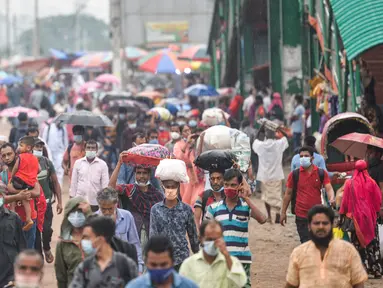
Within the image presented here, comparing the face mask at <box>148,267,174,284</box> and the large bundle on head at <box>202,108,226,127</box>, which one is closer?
the face mask at <box>148,267,174,284</box>

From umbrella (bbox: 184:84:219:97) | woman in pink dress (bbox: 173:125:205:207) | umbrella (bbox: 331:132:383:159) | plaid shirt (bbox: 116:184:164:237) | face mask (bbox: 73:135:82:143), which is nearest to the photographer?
plaid shirt (bbox: 116:184:164:237)

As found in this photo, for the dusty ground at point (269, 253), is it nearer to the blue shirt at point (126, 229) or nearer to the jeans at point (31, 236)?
the jeans at point (31, 236)

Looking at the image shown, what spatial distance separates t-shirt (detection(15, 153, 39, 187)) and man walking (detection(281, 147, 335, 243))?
2739 mm

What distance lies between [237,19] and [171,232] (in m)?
21.4

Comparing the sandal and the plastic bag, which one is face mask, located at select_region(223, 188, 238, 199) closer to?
the plastic bag

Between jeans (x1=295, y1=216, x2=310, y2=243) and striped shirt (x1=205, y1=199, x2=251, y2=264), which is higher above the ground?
striped shirt (x1=205, y1=199, x2=251, y2=264)

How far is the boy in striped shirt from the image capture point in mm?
9453

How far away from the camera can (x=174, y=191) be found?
9.94 meters

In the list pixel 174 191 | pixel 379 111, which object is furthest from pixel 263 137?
pixel 174 191

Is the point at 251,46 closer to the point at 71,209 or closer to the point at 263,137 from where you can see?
the point at 263,137

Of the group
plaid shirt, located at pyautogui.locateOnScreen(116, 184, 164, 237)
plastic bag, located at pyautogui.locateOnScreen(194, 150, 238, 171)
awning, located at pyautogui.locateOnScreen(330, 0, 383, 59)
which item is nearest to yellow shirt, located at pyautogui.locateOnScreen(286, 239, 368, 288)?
plaid shirt, located at pyautogui.locateOnScreen(116, 184, 164, 237)

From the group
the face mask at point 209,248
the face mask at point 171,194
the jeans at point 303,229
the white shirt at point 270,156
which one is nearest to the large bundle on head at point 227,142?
the jeans at point 303,229

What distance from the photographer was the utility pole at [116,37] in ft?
188

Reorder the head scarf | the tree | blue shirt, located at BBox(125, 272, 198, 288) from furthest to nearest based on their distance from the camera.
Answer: the tree
the head scarf
blue shirt, located at BBox(125, 272, 198, 288)
